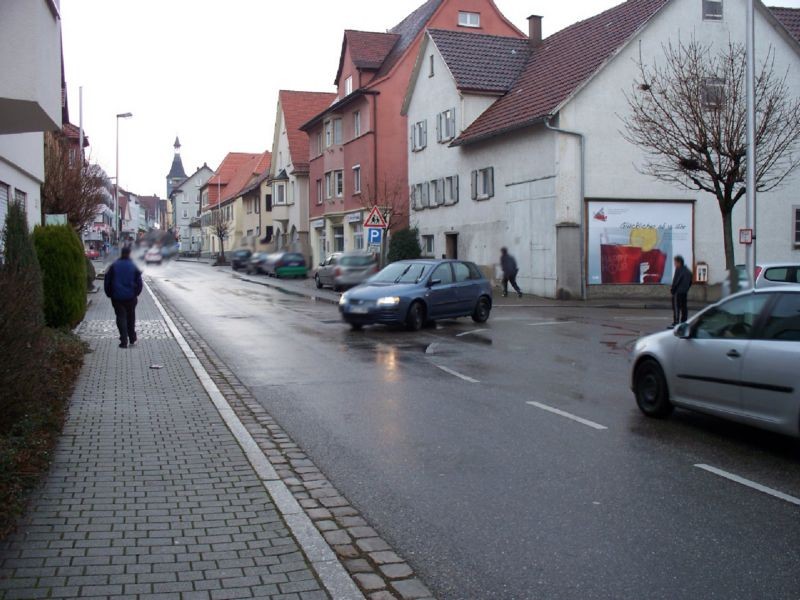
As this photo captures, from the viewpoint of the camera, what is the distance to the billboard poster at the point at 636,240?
28.3 metres

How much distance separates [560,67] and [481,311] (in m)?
14.7

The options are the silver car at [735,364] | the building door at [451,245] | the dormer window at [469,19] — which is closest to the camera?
the silver car at [735,364]

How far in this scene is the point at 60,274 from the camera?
15.1 m

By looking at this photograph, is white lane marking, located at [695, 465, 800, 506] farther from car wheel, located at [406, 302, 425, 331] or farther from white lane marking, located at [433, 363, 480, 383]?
car wheel, located at [406, 302, 425, 331]

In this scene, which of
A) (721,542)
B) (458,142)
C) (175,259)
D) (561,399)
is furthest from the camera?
(458,142)

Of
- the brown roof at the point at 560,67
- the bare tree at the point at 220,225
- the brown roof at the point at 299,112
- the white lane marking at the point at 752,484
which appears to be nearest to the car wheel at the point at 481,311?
the bare tree at the point at 220,225

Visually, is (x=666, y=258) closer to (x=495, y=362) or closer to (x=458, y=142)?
(x=458, y=142)

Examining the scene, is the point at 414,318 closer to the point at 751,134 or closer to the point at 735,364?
the point at 751,134

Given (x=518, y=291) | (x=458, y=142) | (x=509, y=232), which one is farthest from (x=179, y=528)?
(x=458, y=142)

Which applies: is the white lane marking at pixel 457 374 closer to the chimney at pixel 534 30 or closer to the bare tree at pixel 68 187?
the bare tree at pixel 68 187

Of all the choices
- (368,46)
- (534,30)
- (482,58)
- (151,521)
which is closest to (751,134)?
(151,521)

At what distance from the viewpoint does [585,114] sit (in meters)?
28.4

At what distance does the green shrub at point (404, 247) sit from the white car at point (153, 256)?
31.8 m

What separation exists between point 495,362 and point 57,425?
25.4 ft
